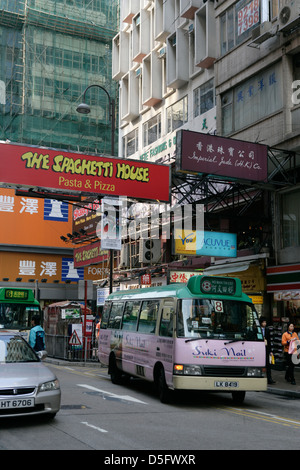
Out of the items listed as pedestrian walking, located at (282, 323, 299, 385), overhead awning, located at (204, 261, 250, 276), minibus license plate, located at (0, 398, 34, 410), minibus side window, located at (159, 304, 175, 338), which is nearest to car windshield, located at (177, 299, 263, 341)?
minibus side window, located at (159, 304, 175, 338)

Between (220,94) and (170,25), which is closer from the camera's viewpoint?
(220,94)

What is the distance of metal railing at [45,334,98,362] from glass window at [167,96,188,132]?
1270 centimetres

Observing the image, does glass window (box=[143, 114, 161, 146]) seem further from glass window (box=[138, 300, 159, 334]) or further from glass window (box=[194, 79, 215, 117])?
glass window (box=[138, 300, 159, 334])

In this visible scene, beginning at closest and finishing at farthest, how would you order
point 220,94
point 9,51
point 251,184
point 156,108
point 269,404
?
point 269,404, point 251,184, point 220,94, point 156,108, point 9,51

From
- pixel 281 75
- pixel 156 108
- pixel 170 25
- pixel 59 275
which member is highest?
pixel 170 25

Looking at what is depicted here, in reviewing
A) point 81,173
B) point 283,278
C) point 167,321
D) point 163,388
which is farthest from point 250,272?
point 163,388

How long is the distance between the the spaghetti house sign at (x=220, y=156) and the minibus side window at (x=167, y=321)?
18.9 ft

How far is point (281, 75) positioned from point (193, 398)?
12.7 meters

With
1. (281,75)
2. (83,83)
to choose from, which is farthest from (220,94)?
(83,83)

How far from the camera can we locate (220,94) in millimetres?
24578

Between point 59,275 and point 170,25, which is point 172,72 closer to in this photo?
point 170,25

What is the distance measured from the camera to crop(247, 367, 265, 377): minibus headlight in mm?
11514

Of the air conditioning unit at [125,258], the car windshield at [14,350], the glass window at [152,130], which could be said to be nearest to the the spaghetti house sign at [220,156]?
the car windshield at [14,350]

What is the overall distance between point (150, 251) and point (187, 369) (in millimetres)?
22003
